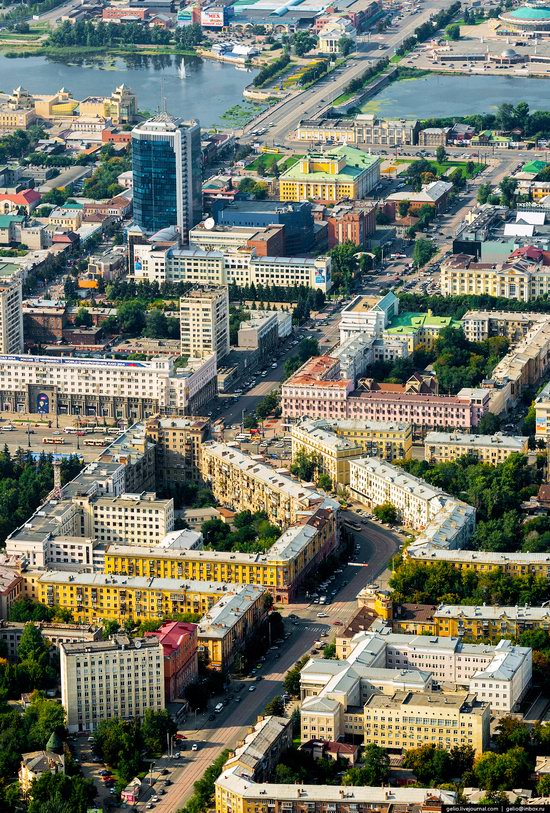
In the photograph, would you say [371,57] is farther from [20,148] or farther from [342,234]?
[342,234]

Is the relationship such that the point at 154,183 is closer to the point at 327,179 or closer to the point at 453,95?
the point at 327,179

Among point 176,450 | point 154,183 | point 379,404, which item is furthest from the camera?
point 154,183

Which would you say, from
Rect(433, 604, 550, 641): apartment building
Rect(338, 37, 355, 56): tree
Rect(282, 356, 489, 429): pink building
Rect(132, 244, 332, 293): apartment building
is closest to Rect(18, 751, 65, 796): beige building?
Rect(433, 604, 550, 641): apartment building

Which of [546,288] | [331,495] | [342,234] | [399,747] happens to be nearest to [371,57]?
[342,234]

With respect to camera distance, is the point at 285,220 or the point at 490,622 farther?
the point at 285,220

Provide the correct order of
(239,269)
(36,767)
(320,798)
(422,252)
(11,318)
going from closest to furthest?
1. (320,798)
2. (36,767)
3. (11,318)
4. (239,269)
5. (422,252)

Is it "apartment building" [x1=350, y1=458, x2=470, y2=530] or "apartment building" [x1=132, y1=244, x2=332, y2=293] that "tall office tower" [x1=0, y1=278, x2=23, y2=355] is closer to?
"apartment building" [x1=132, y1=244, x2=332, y2=293]

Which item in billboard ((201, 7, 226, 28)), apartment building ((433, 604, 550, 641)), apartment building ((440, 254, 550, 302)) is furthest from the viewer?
billboard ((201, 7, 226, 28))

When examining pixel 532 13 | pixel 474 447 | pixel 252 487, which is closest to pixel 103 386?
pixel 252 487

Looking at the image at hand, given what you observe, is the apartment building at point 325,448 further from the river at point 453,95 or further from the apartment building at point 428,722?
the river at point 453,95
